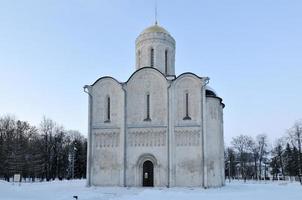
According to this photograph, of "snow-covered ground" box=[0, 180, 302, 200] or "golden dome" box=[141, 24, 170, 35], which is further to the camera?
"golden dome" box=[141, 24, 170, 35]

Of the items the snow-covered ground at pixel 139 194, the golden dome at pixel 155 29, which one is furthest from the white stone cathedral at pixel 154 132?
the golden dome at pixel 155 29

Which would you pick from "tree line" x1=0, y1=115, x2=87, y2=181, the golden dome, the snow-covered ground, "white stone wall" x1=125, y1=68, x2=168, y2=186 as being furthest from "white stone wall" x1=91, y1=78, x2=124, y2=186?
"tree line" x1=0, y1=115, x2=87, y2=181

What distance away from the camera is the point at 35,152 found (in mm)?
46188

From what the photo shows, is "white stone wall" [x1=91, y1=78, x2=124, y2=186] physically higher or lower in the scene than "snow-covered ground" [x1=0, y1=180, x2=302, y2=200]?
higher

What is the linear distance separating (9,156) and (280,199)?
33.2 meters

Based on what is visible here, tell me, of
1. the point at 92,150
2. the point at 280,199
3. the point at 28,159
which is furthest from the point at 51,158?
the point at 280,199

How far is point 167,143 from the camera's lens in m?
27.4

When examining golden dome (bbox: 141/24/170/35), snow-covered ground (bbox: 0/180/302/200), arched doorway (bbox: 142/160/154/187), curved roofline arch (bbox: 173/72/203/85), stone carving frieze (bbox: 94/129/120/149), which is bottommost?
snow-covered ground (bbox: 0/180/302/200)

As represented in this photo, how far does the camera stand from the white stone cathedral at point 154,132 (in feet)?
88.7

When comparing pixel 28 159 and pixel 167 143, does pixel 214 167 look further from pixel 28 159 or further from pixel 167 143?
pixel 28 159

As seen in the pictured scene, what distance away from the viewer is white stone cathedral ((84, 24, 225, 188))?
27.0 metres

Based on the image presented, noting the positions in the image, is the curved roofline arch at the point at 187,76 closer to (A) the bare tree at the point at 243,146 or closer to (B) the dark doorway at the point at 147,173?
(B) the dark doorway at the point at 147,173

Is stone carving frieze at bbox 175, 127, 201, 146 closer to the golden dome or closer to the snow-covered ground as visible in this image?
the snow-covered ground

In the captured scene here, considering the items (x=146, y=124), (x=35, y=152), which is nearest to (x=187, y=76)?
(x=146, y=124)
